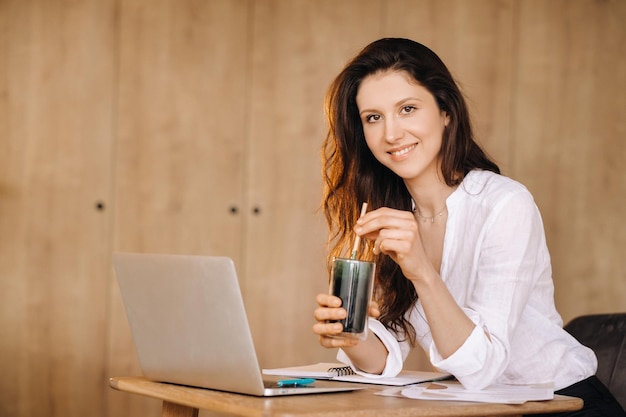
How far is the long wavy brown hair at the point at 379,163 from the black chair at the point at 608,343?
0.51 m

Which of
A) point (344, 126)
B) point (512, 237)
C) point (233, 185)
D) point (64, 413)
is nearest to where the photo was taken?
point (512, 237)

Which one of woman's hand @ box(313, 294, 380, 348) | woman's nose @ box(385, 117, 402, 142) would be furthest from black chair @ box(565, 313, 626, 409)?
woman's hand @ box(313, 294, 380, 348)

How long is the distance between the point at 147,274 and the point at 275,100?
9.21 ft

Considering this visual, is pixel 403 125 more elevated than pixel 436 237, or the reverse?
pixel 403 125

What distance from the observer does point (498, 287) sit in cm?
163

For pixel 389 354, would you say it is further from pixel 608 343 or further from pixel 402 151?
pixel 608 343

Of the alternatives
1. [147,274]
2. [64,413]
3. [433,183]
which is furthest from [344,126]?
[64,413]

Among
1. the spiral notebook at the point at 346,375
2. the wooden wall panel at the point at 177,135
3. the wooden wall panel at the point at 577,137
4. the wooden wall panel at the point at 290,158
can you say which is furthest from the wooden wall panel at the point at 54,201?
the spiral notebook at the point at 346,375

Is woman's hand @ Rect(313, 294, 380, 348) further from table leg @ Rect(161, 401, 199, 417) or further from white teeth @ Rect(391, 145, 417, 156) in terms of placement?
white teeth @ Rect(391, 145, 417, 156)

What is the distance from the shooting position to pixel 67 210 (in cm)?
387

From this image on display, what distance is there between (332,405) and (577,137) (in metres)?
3.15

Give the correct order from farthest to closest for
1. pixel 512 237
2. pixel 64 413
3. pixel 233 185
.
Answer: pixel 233 185 → pixel 64 413 → pixel 512 237

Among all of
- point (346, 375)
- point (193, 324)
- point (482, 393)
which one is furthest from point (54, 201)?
point (482, 393)

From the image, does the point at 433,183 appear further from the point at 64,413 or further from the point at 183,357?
the point at 64,413
